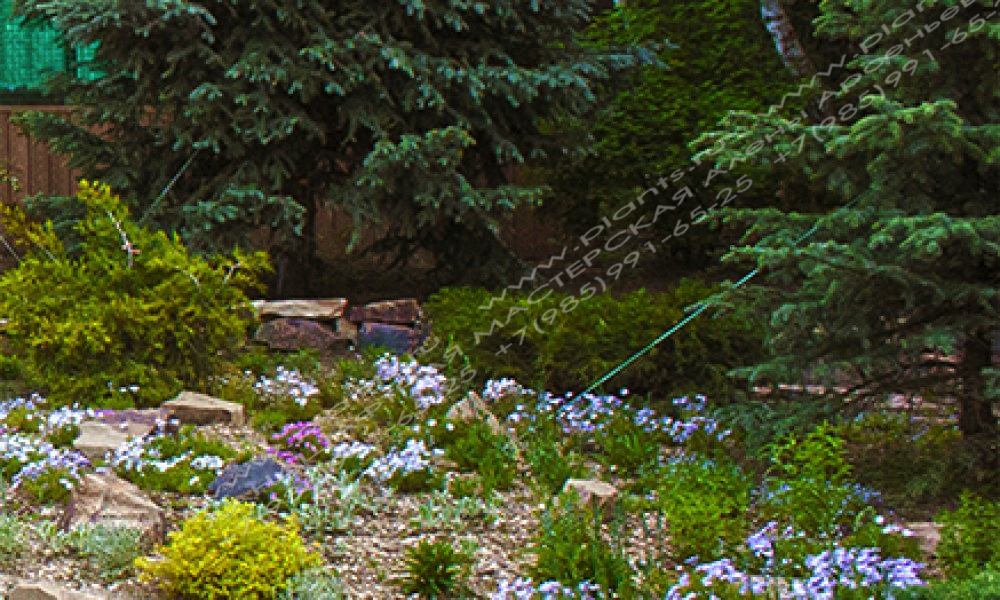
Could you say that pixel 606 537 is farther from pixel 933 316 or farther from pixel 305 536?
pixel 933 316

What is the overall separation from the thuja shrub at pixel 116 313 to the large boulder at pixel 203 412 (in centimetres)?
25

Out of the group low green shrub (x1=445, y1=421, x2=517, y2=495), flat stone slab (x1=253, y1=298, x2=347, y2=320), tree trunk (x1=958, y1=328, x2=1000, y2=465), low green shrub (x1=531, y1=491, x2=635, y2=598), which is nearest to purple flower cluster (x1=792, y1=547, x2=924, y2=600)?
low green shrub (x1=531, y1=491, x2=635, y2=598)

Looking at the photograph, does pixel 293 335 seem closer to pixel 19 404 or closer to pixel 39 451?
pixel 19 404

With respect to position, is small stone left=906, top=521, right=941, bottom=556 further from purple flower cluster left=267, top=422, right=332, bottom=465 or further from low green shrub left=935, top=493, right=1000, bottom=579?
purple flower cluster left=267, top=422, right=332, bottom=465

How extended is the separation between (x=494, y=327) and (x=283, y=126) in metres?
1.85

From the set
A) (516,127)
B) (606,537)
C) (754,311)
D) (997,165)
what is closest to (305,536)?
(606,537)

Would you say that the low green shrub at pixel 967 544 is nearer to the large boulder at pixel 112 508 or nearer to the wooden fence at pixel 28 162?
the large boulder at pixel 112 508

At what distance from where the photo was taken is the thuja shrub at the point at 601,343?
5.41 metres

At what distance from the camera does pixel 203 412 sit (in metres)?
5.00

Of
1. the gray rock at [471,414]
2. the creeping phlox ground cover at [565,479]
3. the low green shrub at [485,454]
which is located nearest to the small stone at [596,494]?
the creeping phlox ground cover at [565,479]

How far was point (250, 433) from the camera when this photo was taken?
498 centimetres

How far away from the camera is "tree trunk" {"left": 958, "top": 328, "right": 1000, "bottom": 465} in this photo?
13.5 feet

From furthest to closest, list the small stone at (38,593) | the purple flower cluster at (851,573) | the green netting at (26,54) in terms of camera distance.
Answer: the green netting at (26,54) < the purple flower cluster at (851,573) < the small stone at (38,593)

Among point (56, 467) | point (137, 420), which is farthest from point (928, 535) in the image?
point (137, 420)
